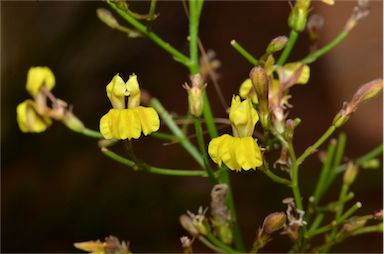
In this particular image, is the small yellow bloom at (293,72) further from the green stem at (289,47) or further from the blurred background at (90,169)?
the blurred background at (90,169)

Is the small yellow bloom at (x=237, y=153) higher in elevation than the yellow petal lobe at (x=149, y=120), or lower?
lower

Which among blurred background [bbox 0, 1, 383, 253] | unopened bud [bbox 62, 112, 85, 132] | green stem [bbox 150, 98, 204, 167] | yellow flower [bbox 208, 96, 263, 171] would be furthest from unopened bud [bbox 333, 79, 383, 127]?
blurred background [bbox 0, 1, 383, 253]

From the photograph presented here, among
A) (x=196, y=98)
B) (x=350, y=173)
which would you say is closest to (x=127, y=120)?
(x=196, y=98)

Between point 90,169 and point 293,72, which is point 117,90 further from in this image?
point 90,169

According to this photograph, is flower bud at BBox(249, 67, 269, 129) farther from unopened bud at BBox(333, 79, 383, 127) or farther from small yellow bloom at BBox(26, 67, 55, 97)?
small yellow bloom at BBox(26, 67, 55, 97)

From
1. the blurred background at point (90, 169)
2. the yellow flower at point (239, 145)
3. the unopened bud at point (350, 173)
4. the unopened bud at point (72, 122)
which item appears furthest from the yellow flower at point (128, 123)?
the blurred background at point (90, 169)

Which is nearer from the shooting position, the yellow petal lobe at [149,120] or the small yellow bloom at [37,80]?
the yellow petal lobe at [149,120]

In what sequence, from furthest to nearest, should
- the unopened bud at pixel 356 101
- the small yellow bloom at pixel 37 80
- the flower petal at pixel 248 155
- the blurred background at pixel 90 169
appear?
the blurred background at pixel 90 169 < the small yellow bloom at pixel 37 80 < the unopened bud at pixel 356 101 < the flower petal at pixel 248 155

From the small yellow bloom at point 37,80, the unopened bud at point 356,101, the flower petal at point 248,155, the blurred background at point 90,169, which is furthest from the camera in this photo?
the blurred background at point 90,169
